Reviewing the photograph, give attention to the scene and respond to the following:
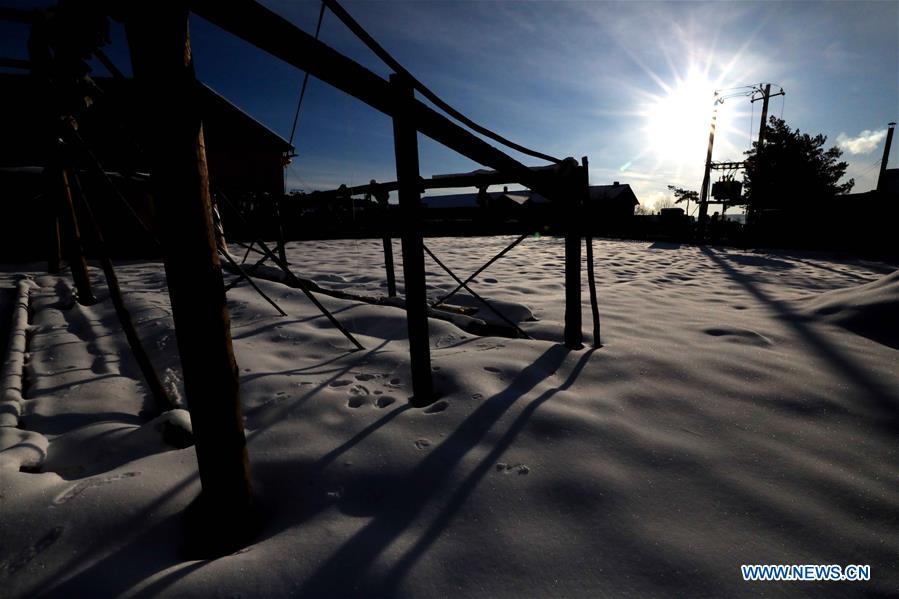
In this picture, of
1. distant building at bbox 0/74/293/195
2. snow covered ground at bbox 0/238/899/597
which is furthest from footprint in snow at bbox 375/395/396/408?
distant building at bbox 0/74/293/195

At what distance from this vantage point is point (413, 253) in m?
1.99

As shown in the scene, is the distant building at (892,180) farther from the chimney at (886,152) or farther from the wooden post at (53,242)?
the wooden post at (53,242)

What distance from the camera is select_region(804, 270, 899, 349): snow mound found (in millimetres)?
3031

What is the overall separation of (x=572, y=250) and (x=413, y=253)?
1451mm

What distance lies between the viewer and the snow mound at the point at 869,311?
3.03 metres

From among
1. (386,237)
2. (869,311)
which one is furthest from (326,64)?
(869,311)

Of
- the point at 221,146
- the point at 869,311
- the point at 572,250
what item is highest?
the point at 221,146

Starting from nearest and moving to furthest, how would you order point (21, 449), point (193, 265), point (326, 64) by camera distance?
point (193, 265), point (326, 64), point (21, 449)

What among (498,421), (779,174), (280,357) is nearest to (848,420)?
(498,421)

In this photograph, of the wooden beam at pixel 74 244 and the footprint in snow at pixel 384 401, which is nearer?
the footprint in snow at pixel 384 401

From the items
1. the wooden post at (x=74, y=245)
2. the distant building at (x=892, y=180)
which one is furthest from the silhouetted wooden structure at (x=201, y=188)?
the distant building at (x=892, y=180)

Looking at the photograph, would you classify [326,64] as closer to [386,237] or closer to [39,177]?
[386,237]

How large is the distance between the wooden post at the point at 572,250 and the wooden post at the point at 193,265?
234 cm

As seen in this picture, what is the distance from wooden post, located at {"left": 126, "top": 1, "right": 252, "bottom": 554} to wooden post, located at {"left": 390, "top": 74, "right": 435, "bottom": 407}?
0.92 metres
